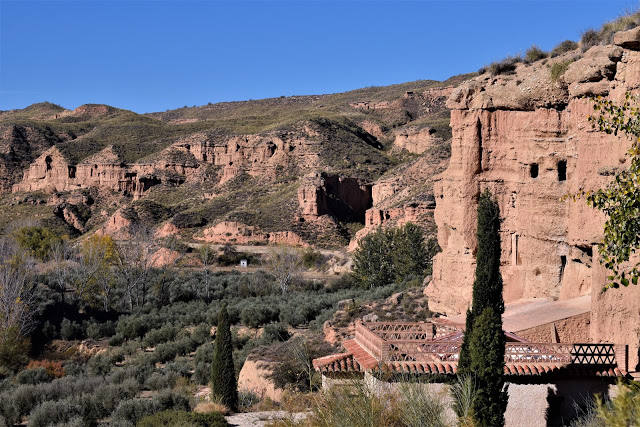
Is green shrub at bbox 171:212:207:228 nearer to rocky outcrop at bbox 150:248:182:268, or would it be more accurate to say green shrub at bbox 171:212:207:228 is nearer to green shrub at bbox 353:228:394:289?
rocky outcrop at bbox 150:248:182:268

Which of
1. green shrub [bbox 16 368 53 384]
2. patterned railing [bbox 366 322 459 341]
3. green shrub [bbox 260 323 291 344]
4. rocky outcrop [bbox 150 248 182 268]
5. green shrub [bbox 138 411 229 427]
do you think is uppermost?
patterned railing [bbox 366 322 459 341]

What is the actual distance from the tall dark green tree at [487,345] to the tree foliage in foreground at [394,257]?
23.6 meters

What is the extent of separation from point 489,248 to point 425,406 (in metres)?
6.17

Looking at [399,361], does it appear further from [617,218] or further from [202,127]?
[202,127]

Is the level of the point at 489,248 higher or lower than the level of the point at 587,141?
lower

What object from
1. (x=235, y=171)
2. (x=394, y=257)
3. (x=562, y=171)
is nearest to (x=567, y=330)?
(x=562, y=171)

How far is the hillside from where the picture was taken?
66.0 m

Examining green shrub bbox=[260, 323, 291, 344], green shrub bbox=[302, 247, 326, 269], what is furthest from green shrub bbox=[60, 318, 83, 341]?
green shrub bbox=[302, 247, 326, 269]

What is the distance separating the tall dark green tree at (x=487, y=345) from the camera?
12.1 metres

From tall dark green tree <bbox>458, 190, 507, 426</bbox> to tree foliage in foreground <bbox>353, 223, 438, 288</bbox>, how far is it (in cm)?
2358

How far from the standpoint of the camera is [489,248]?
14.1m

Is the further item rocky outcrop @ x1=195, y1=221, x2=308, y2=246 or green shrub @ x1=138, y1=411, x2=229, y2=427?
rocky outcrop @ x1=195, y1=221, x2=308, y2=246

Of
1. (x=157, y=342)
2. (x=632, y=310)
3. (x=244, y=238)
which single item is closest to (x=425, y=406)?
(x=632, y=310)

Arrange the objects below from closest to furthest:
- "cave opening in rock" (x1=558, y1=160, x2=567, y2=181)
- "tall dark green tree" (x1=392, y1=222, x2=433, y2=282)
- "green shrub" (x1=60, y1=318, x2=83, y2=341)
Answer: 1. "cave opening in rock" (x1=558, y1=160, x2=567, y2=181)
2. "green shrub" (x1=60, y1=318, x2=83, y2=341)
3. "tall dark green tree" (x1=392, y1=222, x2=433, y2=282)
